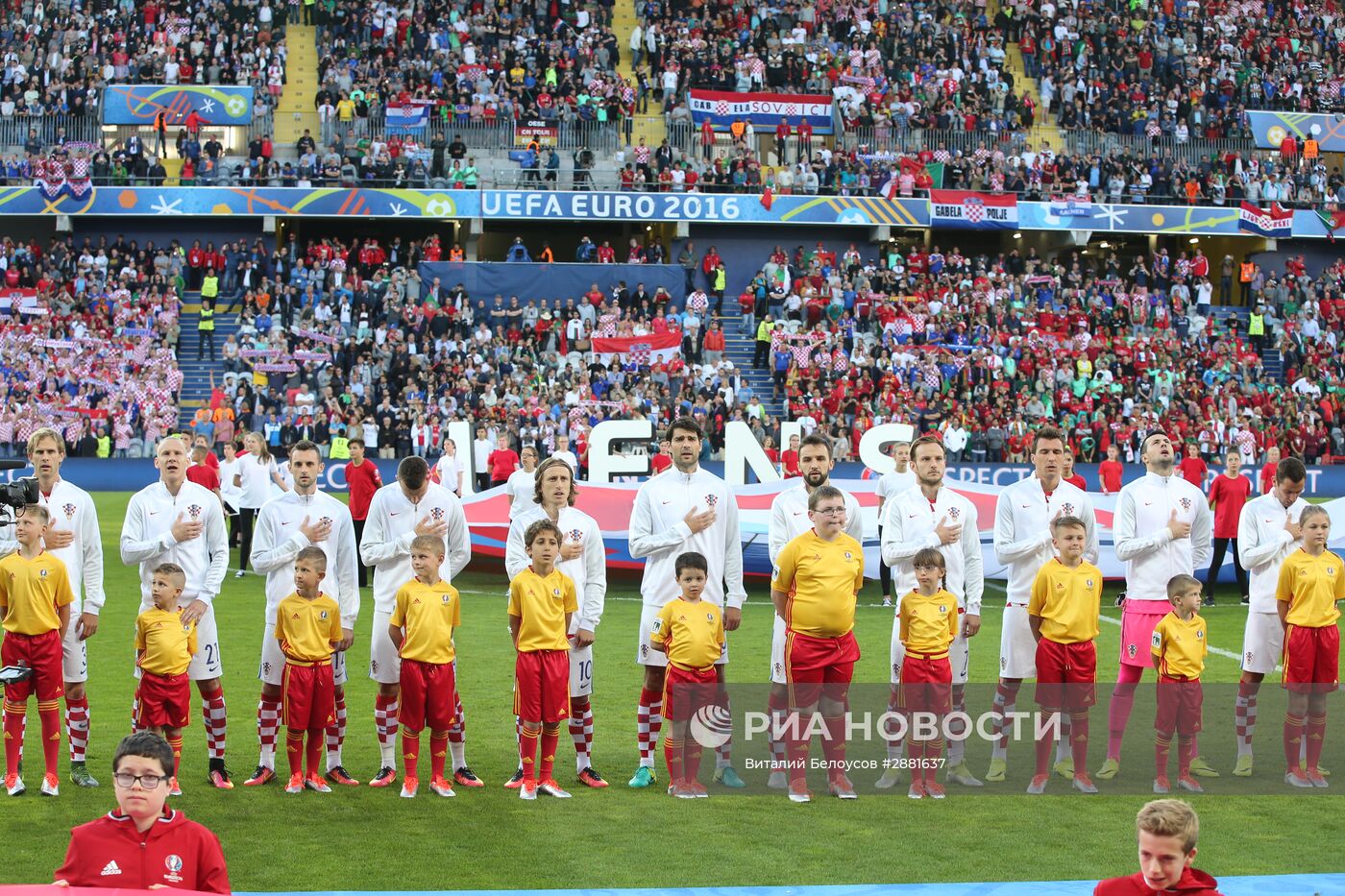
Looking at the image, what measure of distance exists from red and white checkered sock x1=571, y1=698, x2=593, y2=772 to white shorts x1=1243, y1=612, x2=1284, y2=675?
3.93 meters

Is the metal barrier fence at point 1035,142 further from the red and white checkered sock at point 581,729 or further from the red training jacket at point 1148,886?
the red training jacket at point 1148,886

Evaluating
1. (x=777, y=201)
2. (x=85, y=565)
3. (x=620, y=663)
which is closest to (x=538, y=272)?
(x=777, y=201)

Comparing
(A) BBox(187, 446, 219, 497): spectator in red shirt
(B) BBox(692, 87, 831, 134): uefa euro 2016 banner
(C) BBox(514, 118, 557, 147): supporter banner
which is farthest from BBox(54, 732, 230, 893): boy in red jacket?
(B) BBox(692, 87, 831, 134): uefa euro 2016 banner

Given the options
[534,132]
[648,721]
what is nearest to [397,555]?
[648,721]

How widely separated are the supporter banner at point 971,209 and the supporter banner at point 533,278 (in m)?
7.45

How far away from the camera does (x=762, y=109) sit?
41.9 meters

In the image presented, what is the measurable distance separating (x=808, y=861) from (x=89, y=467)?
82.0 feet

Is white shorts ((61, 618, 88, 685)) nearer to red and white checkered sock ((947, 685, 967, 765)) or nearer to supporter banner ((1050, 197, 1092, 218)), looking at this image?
red and white checkered sock ((947, 685, 967, 765))

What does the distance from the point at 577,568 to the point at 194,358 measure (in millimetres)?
27478

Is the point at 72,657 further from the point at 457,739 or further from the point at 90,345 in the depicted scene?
the point at 90,345

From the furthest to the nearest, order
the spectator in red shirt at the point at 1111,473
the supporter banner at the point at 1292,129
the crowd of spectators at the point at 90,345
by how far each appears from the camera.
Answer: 1. the supporter banner at the point at 1292,129
2. the crowd of spectators at the point at 90,345
3. the spectator in red shirt at the point at 1111,473

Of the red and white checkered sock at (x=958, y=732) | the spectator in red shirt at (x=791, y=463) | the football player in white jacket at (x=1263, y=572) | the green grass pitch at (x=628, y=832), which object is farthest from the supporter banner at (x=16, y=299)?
the football player in white jacket at (x=1263, y=572)

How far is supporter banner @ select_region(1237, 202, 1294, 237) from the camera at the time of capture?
40.3 m

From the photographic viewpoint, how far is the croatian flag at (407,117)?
131 ft
